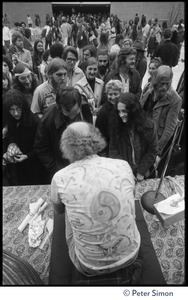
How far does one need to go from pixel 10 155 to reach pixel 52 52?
7.70 feet

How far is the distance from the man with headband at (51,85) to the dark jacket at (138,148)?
2.73 ft

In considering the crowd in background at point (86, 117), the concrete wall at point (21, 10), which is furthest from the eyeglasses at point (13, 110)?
the concrete wall at point (21, 10)

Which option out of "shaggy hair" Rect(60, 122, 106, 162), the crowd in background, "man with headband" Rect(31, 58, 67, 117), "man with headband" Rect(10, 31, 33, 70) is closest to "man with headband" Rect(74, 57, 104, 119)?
the crowd in background

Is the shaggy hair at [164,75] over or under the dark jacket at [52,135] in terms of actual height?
over

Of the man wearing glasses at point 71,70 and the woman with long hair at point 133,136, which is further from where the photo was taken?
the man wearing glasses at point 71,70

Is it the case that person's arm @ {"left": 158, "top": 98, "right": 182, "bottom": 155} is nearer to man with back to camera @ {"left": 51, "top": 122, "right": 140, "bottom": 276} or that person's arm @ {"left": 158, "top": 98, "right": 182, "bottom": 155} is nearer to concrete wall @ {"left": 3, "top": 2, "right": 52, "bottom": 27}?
man with back to camera @ {"left": 51, "top": 122, "right": 140, "bottom": 276}

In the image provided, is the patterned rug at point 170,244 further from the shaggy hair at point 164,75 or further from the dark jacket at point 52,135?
the shaggy hair at point 164,75

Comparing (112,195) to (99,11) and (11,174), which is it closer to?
(11,174)

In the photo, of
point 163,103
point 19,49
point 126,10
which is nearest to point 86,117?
point 163,103

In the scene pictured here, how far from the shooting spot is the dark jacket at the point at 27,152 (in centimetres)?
214

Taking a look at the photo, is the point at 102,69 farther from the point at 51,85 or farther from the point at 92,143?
the point at 92,143

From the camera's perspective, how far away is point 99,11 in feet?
52.9

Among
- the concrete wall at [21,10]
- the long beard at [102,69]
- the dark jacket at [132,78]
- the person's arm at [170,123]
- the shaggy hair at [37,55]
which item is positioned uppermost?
the concrete wall at [21,10]

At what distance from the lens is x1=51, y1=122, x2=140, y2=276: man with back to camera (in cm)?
112
